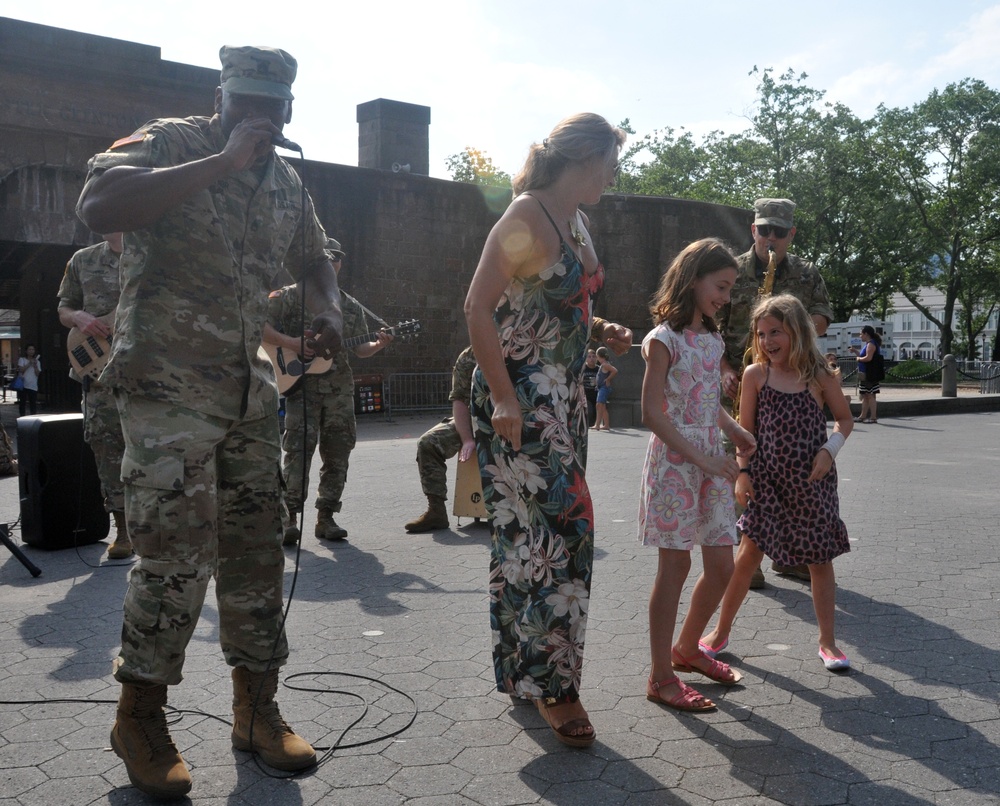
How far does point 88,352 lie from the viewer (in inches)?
257

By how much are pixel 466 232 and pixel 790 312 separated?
20.7 metres

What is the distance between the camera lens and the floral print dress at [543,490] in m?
3.41

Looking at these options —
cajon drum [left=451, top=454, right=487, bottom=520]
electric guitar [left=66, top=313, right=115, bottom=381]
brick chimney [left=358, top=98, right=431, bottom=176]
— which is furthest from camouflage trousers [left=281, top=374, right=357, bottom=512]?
brick chimney [left=358, top=98, right=431, bottom=176]

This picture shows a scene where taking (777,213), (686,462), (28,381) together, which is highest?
(777,213)

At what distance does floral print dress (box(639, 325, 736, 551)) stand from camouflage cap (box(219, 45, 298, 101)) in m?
1.63

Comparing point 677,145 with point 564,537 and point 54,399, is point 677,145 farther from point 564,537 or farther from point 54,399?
point 564,537

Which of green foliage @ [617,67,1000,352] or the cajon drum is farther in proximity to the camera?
green foliage @ [617,67,1000,352]

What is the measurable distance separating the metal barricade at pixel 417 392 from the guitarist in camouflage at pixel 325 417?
593 inches

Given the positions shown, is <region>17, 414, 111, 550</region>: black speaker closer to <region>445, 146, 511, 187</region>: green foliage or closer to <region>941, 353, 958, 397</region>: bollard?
<region>941, 353, 958, 397</region>: bollard

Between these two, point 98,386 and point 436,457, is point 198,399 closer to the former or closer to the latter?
point 98,386

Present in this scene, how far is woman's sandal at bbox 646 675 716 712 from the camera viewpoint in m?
3.74

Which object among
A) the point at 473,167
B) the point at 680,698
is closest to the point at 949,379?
the point at 680,698

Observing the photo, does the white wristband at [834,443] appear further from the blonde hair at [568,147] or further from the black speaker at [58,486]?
the black speaker at [58,486]

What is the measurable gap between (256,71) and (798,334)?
102 inches
